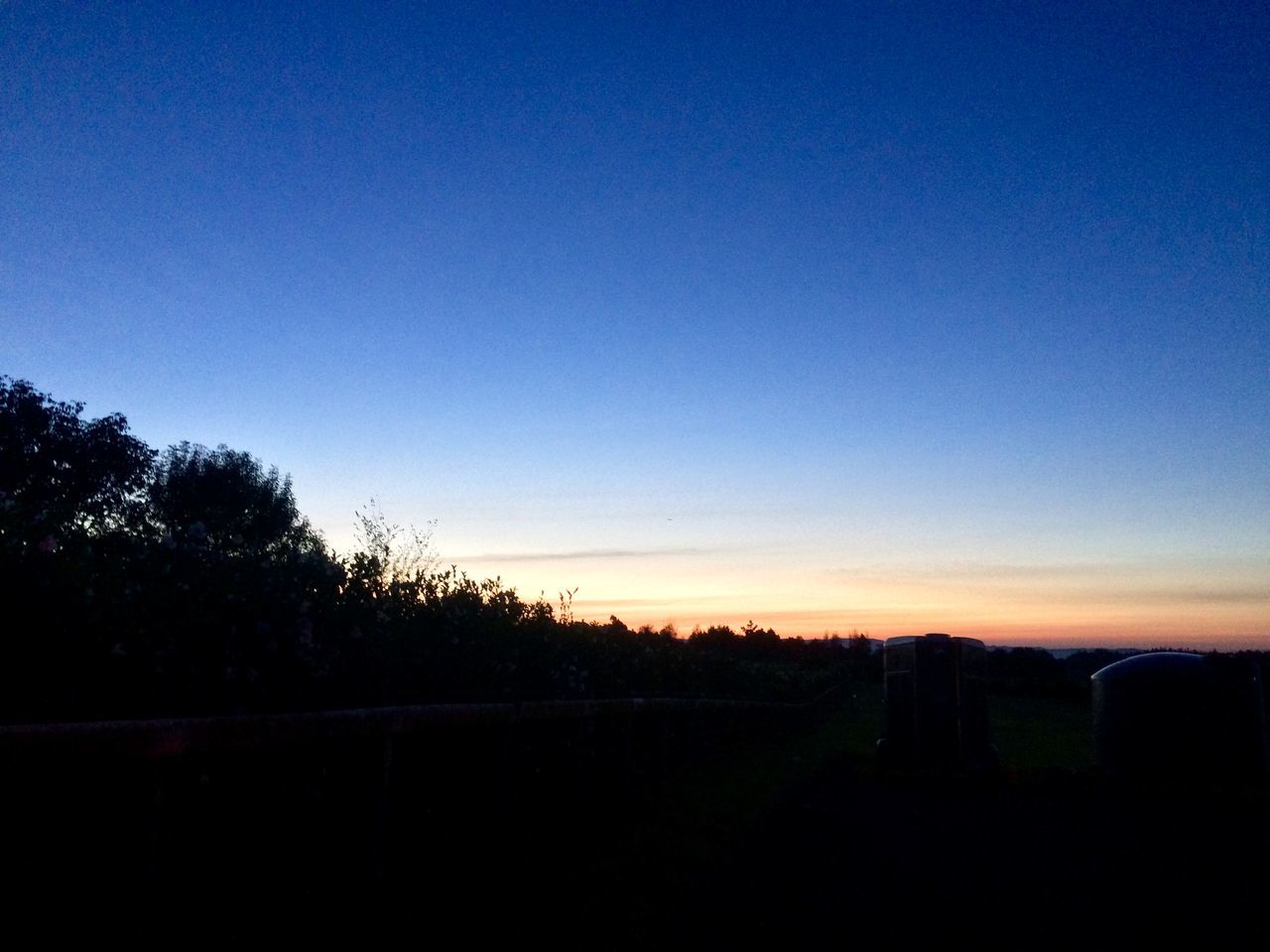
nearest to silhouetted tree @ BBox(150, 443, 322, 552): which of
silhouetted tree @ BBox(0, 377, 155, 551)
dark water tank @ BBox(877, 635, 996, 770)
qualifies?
silhouetted tree @ BBox(0, 377, 155, 551)

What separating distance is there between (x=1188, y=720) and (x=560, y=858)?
1491 centimetres

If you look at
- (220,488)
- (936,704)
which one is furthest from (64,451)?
(936,704)

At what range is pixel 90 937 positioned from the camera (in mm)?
3566

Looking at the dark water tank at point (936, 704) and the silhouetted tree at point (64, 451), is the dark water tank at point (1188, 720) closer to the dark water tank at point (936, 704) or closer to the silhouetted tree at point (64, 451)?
the dark water tank at point (936, 704)

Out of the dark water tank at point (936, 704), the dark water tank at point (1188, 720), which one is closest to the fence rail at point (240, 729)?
the dark water tank at point (936, 704)

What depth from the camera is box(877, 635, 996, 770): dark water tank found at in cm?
1800

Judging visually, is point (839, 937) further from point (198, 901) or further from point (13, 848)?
point (13, 848)

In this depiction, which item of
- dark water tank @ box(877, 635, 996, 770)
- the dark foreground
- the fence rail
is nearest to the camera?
the fence rail

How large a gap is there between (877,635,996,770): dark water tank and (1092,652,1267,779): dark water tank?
2.65 m

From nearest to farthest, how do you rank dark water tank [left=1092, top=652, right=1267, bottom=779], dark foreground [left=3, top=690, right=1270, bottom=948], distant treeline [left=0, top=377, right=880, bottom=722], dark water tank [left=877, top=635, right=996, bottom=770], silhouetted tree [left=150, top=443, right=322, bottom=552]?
dark foreground [left=3, top=690, right=1270, bottom=948], distant treeline [left=0, top=377, right=880, bottom=722], dark water tank [left=1092, top=652, right=1267, bottom=779], dark water tank [left=877, top=635, right=996, bottom=770], silhouetted tree [left=150, top=443, right=322, bottom=552]

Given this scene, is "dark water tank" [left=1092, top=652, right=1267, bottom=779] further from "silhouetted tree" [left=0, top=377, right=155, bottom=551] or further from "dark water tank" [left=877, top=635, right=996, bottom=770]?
"silhouetted tree" [left=0, top=377, right=155, bottom=551]

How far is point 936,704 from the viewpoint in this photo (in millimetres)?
18516

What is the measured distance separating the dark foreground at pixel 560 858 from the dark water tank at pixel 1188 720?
5.83 metres

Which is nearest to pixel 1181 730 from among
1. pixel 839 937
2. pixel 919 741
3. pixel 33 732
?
pixel 919 741
